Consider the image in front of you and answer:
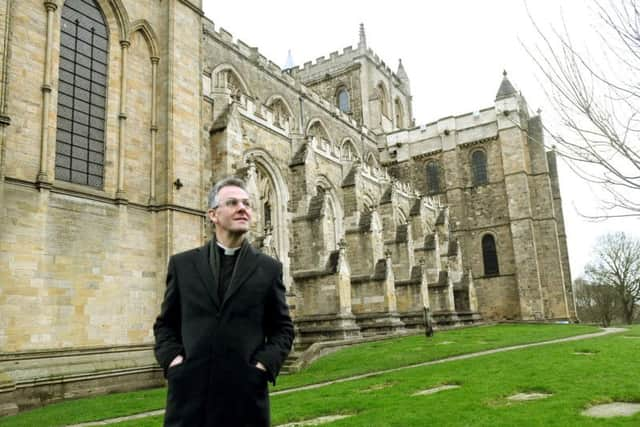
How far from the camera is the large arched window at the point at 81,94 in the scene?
11.7 meters

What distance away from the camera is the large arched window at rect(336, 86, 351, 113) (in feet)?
129

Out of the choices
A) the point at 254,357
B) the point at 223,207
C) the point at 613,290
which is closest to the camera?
the point at 254,357

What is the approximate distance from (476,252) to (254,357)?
3399cm

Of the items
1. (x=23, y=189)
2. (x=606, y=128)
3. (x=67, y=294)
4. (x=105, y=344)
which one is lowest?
(x=105, y=344)

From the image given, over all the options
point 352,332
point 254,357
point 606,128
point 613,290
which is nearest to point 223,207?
point 254,357

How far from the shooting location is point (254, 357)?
271 centimetres

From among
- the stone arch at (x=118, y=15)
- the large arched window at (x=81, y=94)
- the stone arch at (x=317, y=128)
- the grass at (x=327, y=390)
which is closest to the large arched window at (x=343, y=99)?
the stone arch at (x=317, y=128)

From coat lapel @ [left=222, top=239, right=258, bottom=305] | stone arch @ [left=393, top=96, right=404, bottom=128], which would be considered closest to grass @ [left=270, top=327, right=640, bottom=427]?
coat lapel @ [left=222, top=239, right=258, bottom=305]

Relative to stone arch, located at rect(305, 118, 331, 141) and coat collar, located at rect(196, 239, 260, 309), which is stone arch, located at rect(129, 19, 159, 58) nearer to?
coat collar, located at rect(196, 239, 260, 309)

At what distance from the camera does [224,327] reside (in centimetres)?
272

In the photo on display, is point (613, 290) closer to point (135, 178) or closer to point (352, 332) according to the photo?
point (352, 332)

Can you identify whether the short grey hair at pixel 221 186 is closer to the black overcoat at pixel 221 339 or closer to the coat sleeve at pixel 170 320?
the black overcoat at pixel 221 339

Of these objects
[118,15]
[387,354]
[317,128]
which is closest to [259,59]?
[317,128]

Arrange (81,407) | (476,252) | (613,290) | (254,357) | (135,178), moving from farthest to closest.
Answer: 1. (613,290)
2. (476,252)
3. (135,178)
4. (81,407)
5. (254,357)
